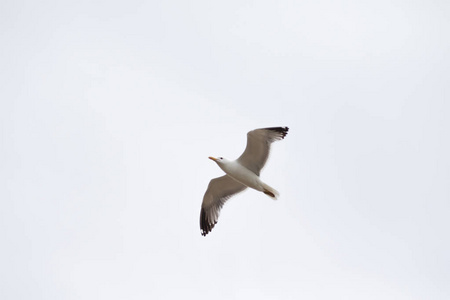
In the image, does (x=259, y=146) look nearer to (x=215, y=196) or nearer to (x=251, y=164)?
(x=251, y=164)

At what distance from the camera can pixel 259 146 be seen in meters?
14.3

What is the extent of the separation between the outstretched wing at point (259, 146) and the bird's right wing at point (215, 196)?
87 cm

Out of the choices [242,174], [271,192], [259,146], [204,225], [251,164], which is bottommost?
[204,225]

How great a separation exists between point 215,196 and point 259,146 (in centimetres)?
195

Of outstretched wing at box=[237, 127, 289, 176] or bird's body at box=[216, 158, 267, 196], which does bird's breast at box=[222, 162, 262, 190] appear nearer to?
bird's body at box=[216, 158, 267, 196]

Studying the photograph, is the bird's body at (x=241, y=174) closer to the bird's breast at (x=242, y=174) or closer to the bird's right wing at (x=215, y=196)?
the bird's breast at (x=242, y=174)

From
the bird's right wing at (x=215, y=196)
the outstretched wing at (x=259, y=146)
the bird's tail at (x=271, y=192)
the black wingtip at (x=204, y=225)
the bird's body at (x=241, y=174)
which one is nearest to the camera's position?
the outstretched wing at (x=259, y=146)

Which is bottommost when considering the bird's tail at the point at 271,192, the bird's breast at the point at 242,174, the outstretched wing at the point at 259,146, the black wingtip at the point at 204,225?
the black wingtip at the point at 204,225

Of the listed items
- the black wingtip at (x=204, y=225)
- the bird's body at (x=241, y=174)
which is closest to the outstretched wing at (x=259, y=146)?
the bird's body at (x=241, y=174)

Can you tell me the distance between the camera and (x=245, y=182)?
1451 cm

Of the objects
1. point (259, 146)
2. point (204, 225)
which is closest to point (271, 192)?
point (259, 146)

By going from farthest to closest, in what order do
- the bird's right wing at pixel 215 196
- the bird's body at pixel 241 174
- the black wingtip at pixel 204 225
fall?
the black wingtip at pixel 204 225 → the bird's right wing at pixel 215 196 → the bird's body at pixel 241 174

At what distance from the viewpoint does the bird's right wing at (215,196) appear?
15.5m

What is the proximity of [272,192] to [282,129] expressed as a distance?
1.27 meters
